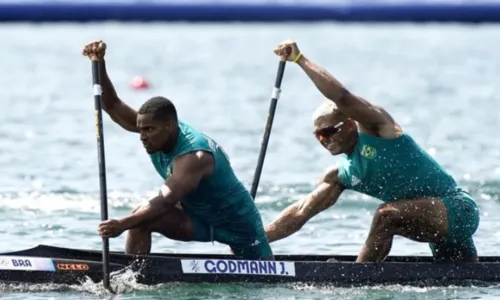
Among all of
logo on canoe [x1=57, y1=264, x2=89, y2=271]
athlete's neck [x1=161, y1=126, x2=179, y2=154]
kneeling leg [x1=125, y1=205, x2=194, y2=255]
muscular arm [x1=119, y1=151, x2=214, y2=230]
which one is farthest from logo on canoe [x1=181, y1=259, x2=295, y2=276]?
athlete's neck [x1=161, y1=126, x2=179, y2=154]

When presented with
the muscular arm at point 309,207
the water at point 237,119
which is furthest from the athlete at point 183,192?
the muscular arm at point 309,207

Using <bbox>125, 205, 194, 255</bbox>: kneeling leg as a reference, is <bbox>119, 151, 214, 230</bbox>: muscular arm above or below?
above

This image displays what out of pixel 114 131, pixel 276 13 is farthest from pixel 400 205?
pixel 276 13

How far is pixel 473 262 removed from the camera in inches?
504

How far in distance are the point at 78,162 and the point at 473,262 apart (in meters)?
11.5

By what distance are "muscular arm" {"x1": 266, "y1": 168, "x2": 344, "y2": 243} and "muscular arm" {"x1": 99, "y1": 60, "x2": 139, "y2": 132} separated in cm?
159

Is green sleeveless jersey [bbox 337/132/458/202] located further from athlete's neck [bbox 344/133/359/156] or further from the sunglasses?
Result: the sunglasses

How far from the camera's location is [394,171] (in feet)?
41.9

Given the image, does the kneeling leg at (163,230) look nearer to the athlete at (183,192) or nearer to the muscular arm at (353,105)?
the athlete at (183,192)

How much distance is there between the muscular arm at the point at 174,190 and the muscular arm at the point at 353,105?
119 centimetres

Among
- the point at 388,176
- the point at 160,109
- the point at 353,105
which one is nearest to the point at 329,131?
the point at 353,105

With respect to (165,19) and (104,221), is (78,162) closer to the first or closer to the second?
(104,221)

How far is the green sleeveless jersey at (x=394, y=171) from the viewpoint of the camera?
41.7 ft

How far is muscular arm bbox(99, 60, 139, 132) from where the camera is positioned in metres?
13.1
